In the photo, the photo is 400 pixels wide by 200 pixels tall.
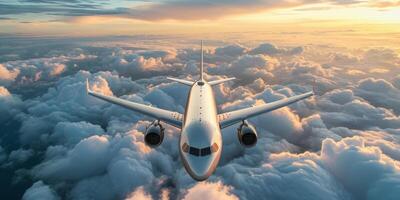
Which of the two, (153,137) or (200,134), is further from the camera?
(153,137)

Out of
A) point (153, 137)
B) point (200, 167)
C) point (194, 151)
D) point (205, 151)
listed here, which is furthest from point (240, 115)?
point (200, 167)

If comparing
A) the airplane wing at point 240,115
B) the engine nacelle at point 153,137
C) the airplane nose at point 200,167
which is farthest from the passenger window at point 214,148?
the airplane wing at point 240,115

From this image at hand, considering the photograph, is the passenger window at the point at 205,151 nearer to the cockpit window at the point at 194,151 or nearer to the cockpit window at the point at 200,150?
the cockpit window at the point at 200,150

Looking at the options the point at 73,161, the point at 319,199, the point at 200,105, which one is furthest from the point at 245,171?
the point at 73,161

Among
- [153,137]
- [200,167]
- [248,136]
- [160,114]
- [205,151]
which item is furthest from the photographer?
[160,114]

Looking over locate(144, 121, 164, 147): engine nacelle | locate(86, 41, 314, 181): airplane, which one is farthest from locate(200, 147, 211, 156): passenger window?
locate(144, 121, 164, 147): engine nacelle

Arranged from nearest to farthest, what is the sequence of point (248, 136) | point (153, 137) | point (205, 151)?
point (205, 151), point (248, 136), point (153, 137)

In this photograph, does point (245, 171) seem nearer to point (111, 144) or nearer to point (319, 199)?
point (319, 199)

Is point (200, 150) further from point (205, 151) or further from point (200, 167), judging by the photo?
point (200, 167)
